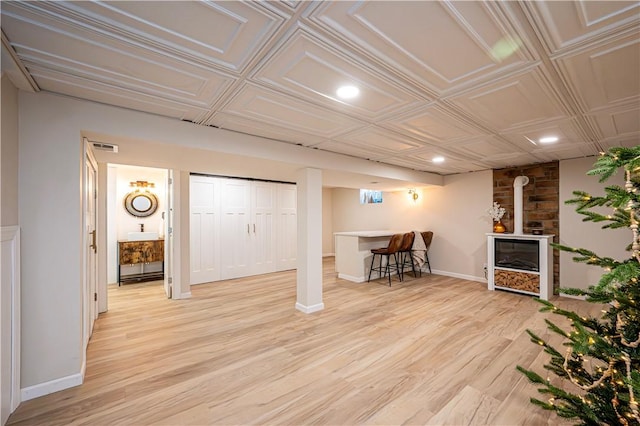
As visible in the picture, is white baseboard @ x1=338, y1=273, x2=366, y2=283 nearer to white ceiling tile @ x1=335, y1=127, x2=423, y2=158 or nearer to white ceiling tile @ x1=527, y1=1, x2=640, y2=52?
white ceiling tile @ x1=335, y1=127, x2=423, y2=158

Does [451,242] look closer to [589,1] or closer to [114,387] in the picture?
[589,1]

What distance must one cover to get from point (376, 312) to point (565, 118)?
2.94 metres

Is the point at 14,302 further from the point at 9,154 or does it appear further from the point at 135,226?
the point at 135,226

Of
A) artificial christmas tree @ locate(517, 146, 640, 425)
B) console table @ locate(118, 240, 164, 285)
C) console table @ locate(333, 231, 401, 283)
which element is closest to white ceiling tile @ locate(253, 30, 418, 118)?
artificial christmas tree @ locate(517, 146, 640, 425)

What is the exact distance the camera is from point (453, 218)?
233 inches

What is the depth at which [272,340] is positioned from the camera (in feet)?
9.56

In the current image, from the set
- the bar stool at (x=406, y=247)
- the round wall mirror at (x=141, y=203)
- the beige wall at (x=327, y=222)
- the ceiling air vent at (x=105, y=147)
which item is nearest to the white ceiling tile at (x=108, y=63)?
the ceiling air vent at (x=105, y=147)

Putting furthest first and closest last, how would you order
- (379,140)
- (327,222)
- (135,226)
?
(327,222), (135,226), (379,140)

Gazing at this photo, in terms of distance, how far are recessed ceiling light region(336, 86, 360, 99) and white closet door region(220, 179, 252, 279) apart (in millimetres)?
4174

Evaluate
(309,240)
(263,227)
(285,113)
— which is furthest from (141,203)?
(285,113)

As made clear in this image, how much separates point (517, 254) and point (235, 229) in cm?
526

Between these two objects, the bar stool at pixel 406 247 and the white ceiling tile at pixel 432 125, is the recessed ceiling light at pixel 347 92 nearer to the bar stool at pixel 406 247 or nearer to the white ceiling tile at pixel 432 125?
the white ceiling tile at pixel 432 125

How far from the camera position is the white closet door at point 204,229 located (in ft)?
17.4

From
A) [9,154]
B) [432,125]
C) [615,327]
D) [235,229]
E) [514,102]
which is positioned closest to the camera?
[615,327]
